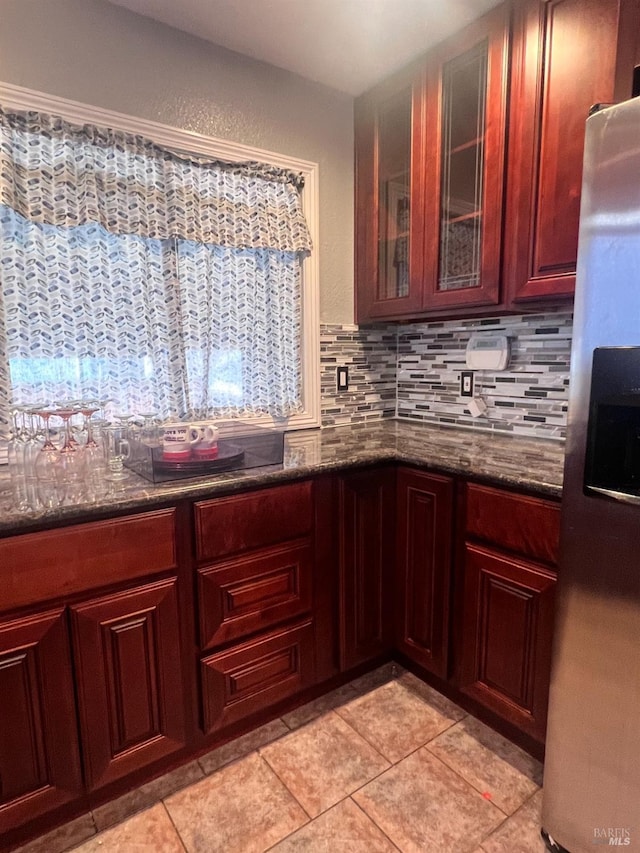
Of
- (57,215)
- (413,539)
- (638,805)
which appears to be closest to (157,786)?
(413,539)

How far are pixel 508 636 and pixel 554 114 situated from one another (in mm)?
1517

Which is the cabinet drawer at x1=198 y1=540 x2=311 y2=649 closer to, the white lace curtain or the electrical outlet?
the white lace curtain

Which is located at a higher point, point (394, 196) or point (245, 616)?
point (394, 196)

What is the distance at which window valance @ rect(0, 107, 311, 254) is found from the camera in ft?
4.67

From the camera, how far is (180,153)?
1.70 meters

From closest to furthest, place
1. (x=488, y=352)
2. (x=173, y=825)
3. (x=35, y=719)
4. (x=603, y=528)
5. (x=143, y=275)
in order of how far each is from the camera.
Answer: (x=603, y=528)
(x=35, y=719)
(x=173, y=825)
(x=143, y=275)
(x=488, y=352)

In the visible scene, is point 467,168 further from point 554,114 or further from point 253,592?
point 253,592

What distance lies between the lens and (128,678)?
1288 millimetres

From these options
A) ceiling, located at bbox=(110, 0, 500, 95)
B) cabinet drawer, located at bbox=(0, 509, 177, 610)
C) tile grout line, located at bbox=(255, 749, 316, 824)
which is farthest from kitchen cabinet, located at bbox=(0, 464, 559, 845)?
ceiling, located at bbox=(110, 0, 500, 95)

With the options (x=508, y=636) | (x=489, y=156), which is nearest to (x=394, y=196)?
(x=489, y=156)

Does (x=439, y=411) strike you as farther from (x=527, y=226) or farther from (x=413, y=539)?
(x=527, y=226)

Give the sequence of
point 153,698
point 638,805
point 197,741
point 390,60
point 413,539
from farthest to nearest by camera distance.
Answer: point 390,60, point 413,539, point 197,741, point 153,698, point 638,805

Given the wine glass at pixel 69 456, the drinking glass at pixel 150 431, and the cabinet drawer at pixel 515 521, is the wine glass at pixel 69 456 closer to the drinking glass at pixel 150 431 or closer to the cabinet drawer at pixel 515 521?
Answer: the drinking glass at pixel 150 431

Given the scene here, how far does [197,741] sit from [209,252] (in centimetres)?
159
